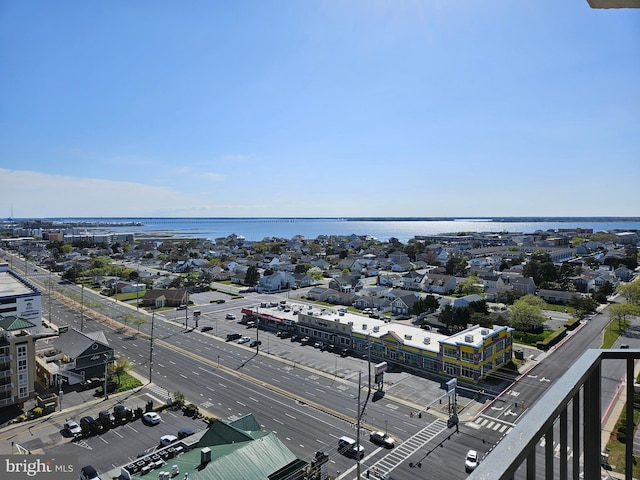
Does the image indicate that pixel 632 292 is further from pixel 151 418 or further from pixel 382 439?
pixel 151 418

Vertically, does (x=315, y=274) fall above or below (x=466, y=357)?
above

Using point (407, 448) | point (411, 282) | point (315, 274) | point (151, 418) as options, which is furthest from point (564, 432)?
point (315, 274)

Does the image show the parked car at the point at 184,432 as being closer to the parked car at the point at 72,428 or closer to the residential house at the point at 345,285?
the parked car at the point at 72,428

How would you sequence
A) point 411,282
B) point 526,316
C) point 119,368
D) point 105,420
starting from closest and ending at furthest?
point 105,420 < point 119,368 < point 526,316 < point 411,282

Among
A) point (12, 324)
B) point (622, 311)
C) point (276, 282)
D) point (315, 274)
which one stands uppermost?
point (12, 324)

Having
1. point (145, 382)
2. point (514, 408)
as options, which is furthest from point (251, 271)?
point (514, 408)

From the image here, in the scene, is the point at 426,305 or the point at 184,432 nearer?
the point at 184,432

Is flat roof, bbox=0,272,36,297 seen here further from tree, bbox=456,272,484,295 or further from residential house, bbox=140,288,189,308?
tree, bbox=456,272,484,295
